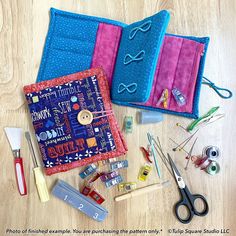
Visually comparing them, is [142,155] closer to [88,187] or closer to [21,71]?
A: [88,187]

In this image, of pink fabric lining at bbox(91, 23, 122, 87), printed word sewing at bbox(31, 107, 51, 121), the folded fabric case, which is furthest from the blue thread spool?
printed word sewing at bbox(31, 107, 51, 121)

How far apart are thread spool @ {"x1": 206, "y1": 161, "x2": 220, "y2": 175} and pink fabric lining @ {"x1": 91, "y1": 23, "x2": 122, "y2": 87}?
13.0 inches

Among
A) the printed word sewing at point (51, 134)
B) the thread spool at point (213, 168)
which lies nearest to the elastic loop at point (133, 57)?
the printed word sewing at point (51, 134)

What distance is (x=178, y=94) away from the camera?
82 centimetres

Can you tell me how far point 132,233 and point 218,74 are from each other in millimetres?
459

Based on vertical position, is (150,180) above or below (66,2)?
below

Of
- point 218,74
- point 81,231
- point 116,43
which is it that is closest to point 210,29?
point 218,74

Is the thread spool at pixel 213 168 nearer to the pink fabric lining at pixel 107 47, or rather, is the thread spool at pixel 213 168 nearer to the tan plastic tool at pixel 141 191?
the tan plastic tool at pixel 141 191

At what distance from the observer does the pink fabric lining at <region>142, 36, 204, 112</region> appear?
0.82 metres

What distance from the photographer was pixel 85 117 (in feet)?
2.62

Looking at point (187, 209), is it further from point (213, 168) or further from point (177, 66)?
point (177, 66)

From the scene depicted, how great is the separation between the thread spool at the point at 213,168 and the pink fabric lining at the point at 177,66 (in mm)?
183

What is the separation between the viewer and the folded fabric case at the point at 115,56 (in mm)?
817

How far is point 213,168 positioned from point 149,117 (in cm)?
21
